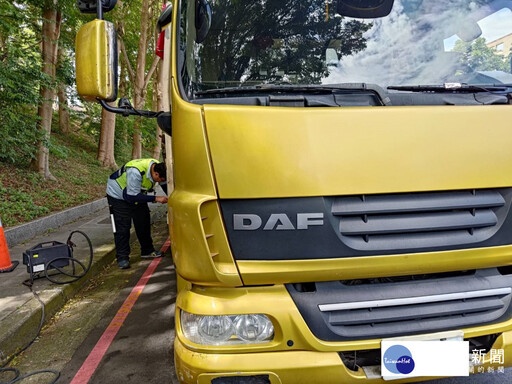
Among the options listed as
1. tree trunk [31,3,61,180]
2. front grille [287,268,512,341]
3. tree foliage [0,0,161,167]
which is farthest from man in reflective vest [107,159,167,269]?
tree trunk [31,3,61,180]

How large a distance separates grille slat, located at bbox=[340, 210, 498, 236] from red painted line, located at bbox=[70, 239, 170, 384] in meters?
2.30

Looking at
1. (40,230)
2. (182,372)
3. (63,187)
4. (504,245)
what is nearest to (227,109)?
(182,372)

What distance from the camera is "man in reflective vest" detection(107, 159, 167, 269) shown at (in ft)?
15.4

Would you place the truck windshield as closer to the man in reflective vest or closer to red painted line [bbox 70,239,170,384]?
red painted line [bbox 70,239,170,384]

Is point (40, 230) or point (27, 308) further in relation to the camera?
point (40, 230)

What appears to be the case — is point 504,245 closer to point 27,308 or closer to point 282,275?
point 282,275

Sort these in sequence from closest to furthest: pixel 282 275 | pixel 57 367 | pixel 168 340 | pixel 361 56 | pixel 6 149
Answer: pixel 282 275 → pixel 361 56 → pixel 57 367 → pixel 168 340 → pixel 6 149

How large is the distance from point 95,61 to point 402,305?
81.6 inches

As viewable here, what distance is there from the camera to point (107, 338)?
10.4ft

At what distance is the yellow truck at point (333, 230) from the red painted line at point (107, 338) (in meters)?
1.44

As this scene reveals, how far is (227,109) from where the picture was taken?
5.17 ft

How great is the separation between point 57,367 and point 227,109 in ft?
8.39
